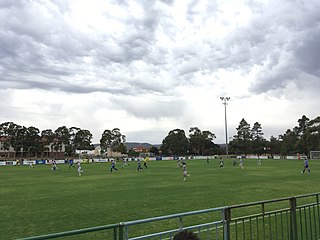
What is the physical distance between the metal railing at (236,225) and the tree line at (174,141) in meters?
103

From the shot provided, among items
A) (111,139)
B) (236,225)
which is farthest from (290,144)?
(236,225)

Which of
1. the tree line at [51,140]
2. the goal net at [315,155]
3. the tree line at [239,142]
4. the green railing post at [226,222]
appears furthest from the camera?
the tree line at [239,142]

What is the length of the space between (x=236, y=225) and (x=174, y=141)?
121830 millimetres

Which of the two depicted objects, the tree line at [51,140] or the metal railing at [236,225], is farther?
the tree line at [51,140]

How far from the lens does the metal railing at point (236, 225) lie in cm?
466

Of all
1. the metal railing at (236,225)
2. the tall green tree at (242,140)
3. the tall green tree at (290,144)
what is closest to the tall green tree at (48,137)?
the tall green tree at (242,140)

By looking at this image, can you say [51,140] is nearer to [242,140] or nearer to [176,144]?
[176,144]

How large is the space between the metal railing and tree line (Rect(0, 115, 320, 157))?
10256 cm

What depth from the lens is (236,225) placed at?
6.13 m

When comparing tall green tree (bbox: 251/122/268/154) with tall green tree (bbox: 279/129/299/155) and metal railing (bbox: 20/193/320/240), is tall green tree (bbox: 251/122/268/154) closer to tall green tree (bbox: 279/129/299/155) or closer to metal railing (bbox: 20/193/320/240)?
tall green tree (bbox: 279/129/299/155)

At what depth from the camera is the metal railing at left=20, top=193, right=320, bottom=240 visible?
15.3 ft

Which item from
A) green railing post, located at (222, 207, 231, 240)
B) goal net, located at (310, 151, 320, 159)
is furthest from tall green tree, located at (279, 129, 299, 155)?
green railing post, located at (222, 207, 231, 240)

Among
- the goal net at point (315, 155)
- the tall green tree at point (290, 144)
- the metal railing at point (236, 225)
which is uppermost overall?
the tall green tree at point (290, 144)

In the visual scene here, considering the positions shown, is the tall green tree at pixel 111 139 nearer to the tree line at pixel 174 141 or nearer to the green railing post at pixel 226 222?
the tree line at pixel 174 141
